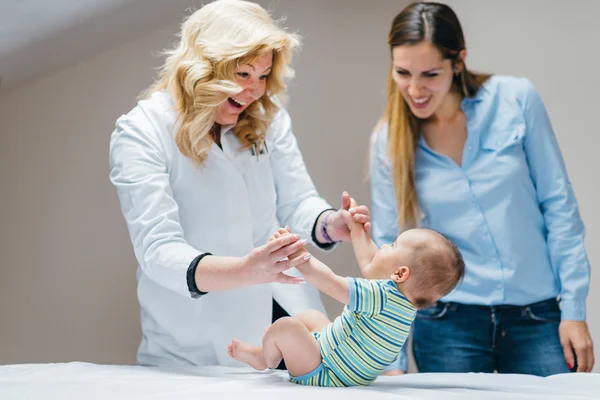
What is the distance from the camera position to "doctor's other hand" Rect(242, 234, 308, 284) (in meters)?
1.62

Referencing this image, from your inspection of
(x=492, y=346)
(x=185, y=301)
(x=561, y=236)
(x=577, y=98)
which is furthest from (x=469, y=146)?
(x=185, y=301)

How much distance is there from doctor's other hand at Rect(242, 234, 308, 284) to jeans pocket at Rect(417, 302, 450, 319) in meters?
0.68

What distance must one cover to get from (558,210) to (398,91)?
0.59 metres

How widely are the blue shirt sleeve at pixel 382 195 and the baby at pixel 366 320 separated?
597mm

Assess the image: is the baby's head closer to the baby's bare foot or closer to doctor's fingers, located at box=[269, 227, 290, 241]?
doctor's fingers, located at box=[269, 227, 290, 241]

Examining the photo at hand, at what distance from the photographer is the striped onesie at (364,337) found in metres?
1.61

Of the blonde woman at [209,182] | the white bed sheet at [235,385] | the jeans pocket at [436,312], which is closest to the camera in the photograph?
the white bed sheet at [235,385]

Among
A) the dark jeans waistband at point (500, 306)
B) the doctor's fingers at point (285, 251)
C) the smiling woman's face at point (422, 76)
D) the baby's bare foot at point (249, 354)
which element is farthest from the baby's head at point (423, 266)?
the smiling woman's face at point (422, 76)

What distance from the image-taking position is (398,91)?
7.59 feet

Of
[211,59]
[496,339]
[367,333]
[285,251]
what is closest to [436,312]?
[496,339]

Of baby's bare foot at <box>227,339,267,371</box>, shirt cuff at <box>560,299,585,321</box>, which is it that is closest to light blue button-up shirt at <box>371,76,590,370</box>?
shirt cuff at <box>560,299,585,321</box>

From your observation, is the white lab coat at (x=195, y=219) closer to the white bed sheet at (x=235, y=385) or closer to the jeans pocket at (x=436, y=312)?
the white bed sheet at (x=235, y=385)

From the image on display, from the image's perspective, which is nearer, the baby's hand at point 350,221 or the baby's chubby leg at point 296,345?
the baby's chubby leg at point 296,345

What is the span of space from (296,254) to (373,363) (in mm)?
288
